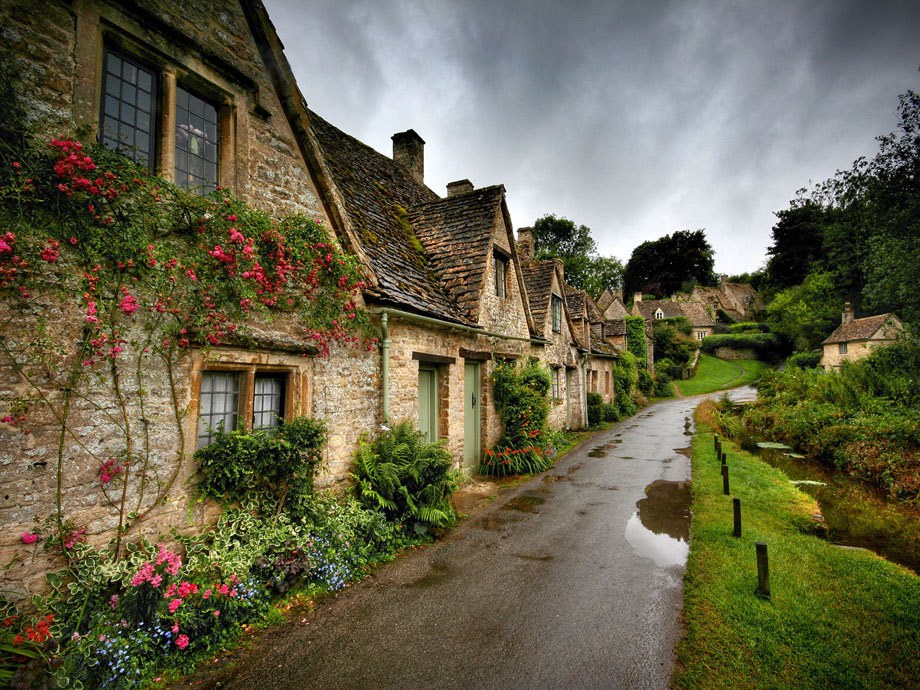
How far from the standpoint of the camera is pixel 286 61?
585 centimetres

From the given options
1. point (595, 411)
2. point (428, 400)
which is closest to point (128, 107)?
point (428, 400)

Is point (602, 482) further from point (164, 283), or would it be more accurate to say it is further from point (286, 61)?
point (286, 61)

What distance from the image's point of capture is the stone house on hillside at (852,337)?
3406cm

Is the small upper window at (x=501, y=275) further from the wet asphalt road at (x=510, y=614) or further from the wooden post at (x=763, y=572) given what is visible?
the wooden post at (x=763, y=572)

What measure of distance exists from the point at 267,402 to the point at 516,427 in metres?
7.35

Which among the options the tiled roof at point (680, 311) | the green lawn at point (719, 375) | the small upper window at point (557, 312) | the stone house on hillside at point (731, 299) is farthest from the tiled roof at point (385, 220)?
the stone house on hillside at point (731, 299)

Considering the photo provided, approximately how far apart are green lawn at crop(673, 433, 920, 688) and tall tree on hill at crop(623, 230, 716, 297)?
68.4 m

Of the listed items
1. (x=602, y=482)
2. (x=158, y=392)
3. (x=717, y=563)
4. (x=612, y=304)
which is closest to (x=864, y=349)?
(x=612, y=304)

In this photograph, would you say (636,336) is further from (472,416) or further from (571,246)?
(472,416)

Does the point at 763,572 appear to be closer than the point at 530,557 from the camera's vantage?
Yes

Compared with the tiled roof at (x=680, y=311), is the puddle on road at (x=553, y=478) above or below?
below

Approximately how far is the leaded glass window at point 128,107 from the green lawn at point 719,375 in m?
42.1

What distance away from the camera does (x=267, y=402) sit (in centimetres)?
554

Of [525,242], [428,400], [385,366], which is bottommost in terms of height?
[428,400]
